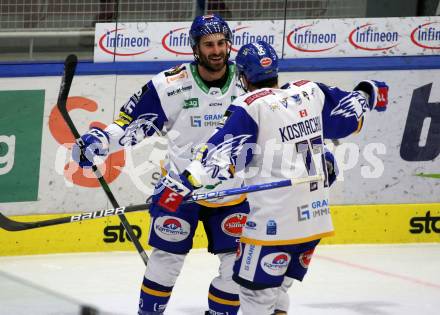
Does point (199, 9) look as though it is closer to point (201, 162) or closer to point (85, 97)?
point (85, 97)

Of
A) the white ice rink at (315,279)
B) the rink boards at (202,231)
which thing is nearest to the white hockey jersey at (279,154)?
the white ice rink at (315,279)

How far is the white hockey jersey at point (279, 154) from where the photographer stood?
13.1 feet

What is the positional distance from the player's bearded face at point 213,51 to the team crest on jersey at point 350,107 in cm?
82

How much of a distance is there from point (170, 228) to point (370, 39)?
3150 mm

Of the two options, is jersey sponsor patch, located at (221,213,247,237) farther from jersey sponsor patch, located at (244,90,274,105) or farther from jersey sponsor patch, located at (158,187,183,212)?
jersey sponsor patch, located at (244,90,274,105)

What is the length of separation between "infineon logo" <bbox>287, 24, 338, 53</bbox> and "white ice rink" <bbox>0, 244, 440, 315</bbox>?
4.64ft

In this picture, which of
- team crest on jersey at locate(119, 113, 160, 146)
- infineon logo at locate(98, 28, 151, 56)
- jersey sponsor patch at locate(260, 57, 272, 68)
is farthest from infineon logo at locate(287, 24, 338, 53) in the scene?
jersey sponsor patch at locate(260, 57, 272, 68)

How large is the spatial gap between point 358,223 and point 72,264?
2.08 m

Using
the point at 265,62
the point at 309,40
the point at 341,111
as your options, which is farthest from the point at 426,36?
the point at 265,62

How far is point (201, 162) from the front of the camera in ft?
13.4

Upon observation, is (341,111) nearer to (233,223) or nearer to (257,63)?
(257,63)

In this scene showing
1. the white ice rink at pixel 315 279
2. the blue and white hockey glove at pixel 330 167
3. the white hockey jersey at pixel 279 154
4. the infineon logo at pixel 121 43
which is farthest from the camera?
the infineon logo at pixel 121 43

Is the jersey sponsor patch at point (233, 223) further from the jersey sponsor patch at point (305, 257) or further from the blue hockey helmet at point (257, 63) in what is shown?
the blue hockey helmet at point (257, 63)

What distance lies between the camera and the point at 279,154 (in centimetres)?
405
